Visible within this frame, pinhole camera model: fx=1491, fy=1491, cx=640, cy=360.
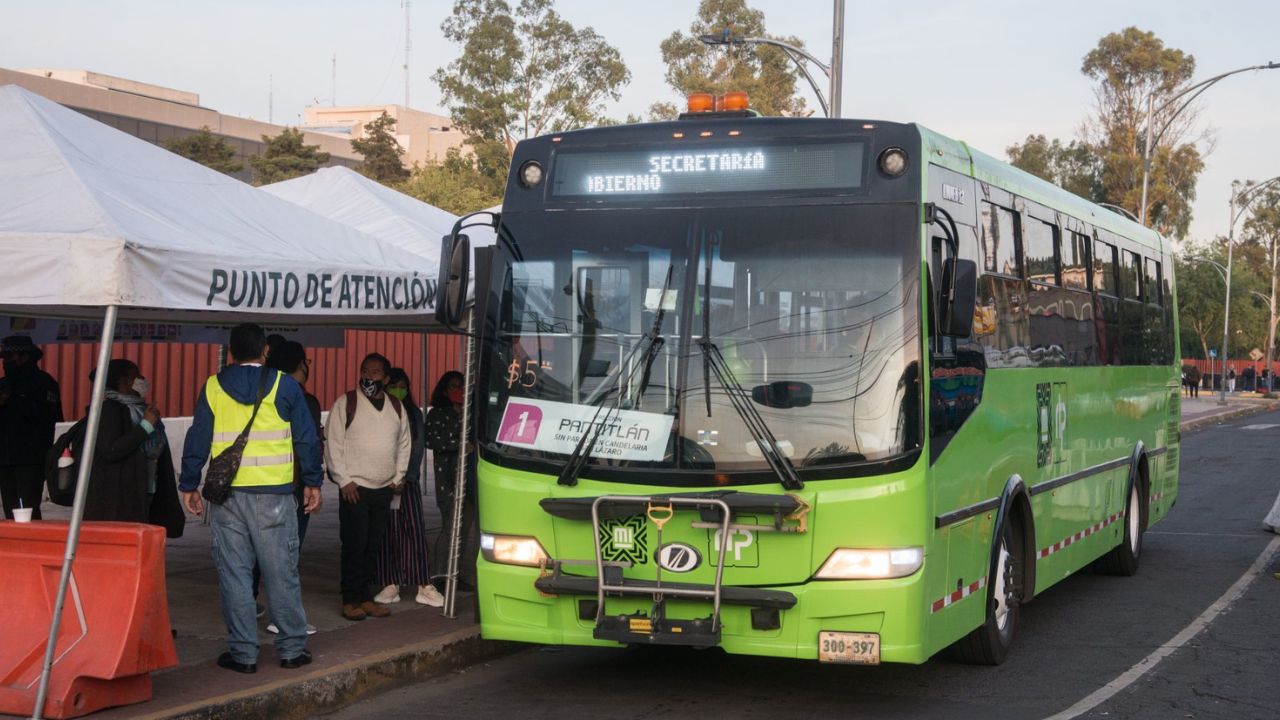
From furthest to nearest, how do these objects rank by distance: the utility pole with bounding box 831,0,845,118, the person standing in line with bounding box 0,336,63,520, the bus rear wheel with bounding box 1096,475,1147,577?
the utility pole with bounding box 831,0,845,118 < the bus rear wheel with bounding box 1096,475,1147,577 < the person standing in line with bounding box 0,336,63,520

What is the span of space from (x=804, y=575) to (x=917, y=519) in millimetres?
614

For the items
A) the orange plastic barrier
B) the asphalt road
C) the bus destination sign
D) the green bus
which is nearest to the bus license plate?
the green bus

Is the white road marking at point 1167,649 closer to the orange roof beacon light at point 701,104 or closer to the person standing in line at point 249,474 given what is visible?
the orange roof beacon light at point 701,104

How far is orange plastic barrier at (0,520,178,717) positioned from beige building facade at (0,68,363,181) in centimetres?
3222

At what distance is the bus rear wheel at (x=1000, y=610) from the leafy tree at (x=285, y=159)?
4542 centimetres

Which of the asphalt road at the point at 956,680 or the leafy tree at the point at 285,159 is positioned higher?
the leafy tree at the point at 285,159

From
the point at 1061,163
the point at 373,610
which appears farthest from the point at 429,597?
the point at 1061,163

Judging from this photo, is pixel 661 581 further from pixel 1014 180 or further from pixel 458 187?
pixel 458 187

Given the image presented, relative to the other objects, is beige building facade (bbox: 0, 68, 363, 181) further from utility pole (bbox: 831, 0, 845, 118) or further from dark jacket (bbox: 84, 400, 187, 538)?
dark jacket (bbox: 84, 400, 187, 538)

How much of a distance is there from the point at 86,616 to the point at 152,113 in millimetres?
49166

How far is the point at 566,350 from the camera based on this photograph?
25.5 feet

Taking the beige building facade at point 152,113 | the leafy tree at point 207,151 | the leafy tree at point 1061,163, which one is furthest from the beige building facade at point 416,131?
the leafy tree at point 207,151

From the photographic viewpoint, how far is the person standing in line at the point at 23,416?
1088 cm

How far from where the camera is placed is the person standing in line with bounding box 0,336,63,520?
10875mm
